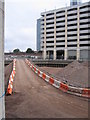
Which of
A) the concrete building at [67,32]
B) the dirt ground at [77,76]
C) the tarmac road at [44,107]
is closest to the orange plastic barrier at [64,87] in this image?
the dirt ground at [77,76]

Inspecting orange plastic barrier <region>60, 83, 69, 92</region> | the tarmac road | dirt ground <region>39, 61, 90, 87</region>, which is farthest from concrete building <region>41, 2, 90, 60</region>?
the tarmac road

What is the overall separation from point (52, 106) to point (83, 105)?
2.03 meters

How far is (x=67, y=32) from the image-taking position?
7844cm

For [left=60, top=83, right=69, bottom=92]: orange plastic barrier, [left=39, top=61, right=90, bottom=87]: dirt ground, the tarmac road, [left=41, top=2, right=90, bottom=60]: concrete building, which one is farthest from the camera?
[left=41, top=2, right=90, bottom=60]: concrete building

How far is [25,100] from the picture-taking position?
1039cm

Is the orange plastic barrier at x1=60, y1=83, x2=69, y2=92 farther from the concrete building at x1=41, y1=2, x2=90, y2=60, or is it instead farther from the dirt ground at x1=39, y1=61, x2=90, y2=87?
the concrete building at x1=41, y1=2, x2=90, y2=60

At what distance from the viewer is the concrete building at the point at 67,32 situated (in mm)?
72438

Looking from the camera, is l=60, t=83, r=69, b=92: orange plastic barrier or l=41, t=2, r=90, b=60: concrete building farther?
l=41, t=2, r=90, b=60: concrete building

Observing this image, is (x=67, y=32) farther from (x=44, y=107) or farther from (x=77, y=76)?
(x=44, y=107)

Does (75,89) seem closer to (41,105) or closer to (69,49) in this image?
(41,105)

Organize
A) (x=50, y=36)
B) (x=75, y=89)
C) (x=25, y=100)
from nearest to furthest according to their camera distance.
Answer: (x=25, y=100) < (x=75, y=89) < (x=50, y=36)

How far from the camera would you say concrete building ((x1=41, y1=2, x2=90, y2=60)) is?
72.4 m

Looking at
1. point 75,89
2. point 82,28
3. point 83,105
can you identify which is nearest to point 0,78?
point 83,105

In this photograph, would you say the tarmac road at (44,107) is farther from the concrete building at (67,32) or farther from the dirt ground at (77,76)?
the concrete building at (67,32)
